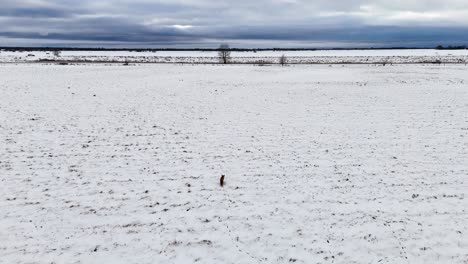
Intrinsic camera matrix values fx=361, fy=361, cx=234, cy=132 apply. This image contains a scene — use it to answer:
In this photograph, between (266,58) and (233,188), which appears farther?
(266,58)

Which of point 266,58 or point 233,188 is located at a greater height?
point 266,58

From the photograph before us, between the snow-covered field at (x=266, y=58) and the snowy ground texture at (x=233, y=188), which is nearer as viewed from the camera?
the snowy ground texture at (x=233, y=188)

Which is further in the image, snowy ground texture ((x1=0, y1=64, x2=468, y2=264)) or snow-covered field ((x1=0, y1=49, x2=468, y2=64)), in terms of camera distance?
snow-covered field ((x1=0, y1=49, x2=468, y2=64))

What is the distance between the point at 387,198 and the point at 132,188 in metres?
4.84

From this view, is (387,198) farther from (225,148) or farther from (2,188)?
(2,188)

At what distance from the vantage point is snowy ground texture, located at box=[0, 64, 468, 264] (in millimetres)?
5031

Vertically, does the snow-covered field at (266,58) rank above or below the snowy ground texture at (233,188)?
above

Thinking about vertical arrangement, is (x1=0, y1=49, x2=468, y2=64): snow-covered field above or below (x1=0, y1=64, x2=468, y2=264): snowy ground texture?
above

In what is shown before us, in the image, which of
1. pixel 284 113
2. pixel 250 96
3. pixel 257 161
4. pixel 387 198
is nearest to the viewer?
pixel 387 198

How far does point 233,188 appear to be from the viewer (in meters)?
7.14

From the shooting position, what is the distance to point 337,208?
20.4ft

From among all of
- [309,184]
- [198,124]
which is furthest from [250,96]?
[309,184]

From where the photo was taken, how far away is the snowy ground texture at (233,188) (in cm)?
503

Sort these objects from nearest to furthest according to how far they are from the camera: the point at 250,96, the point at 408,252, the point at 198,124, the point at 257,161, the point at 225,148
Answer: the point at 408,252
the point at 257,161
the point at 225,148
the point at 198,124
the point at 250,96
